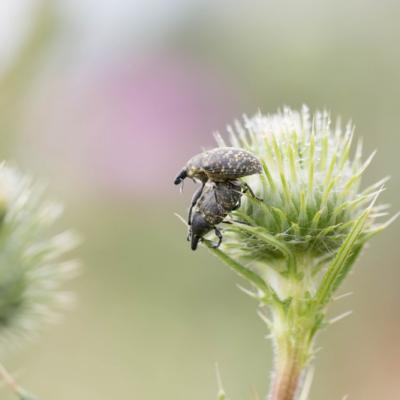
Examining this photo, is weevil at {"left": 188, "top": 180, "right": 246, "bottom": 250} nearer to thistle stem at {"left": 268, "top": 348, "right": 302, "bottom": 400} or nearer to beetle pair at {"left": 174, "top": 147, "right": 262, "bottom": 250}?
beetle pair at {"left": 174, "top": 147, "right": 262, "bottom": 250}

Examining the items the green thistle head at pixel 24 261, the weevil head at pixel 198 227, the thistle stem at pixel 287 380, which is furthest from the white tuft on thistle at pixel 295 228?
the green thistle head at pixel 24 261

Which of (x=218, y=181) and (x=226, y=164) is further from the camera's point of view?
(x=218, y=181)

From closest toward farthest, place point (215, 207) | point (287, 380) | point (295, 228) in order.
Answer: point (287, 380) < point (295, 228) < point (215, 207)

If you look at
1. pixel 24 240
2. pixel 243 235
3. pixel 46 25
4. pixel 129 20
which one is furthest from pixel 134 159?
pixel 243 235

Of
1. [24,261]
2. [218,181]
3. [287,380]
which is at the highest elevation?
[218,181]

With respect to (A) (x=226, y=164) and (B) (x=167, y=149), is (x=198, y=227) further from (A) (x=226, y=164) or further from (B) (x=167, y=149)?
(B) (x=167, y=149)

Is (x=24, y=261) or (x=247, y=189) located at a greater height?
(x=247, y=189)

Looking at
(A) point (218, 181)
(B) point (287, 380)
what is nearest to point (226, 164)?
(A) point (218, 181)

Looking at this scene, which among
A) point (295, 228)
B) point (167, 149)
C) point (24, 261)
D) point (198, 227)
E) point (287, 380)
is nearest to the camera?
point (287, 380)
